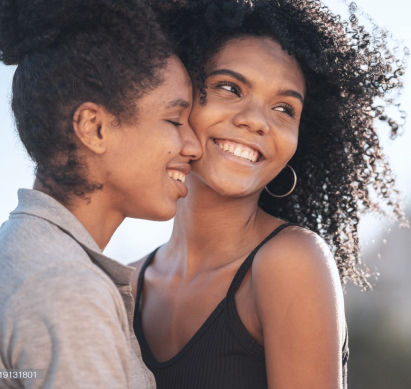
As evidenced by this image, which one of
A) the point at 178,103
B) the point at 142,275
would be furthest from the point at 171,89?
the point at 142,275

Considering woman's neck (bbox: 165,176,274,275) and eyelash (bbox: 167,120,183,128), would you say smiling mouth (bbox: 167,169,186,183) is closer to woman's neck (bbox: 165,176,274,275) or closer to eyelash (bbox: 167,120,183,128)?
eyelash (bbox: 167,120,183,128)

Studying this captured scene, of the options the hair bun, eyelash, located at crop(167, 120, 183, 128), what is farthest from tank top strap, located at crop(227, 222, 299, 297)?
the hair bun

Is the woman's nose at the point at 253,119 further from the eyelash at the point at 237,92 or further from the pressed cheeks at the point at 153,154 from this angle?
the pressed cheeks at the point at 153,154

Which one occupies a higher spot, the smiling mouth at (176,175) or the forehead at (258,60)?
the forehead at (258,60)

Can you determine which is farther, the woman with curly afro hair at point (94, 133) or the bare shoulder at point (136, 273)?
the bare shoulder at point (136, 273)

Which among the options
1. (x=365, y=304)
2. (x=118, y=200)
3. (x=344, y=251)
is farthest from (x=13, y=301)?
(x=365, y=304)

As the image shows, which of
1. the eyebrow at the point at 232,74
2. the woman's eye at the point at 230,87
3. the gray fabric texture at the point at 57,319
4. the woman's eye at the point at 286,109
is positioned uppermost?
the eyebrow at the point at 232,74

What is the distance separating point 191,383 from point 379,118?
1917mm

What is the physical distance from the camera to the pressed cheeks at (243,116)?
3305mm

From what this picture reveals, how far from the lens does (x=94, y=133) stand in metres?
2.68

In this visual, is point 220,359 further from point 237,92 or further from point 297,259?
point 237,92

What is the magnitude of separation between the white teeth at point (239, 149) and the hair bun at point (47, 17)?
86 cm

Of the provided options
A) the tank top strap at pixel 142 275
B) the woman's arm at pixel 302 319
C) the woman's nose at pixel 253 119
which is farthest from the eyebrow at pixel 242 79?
the tank top strap at pixel 142 275

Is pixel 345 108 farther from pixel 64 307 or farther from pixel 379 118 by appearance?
pixel 64 307
